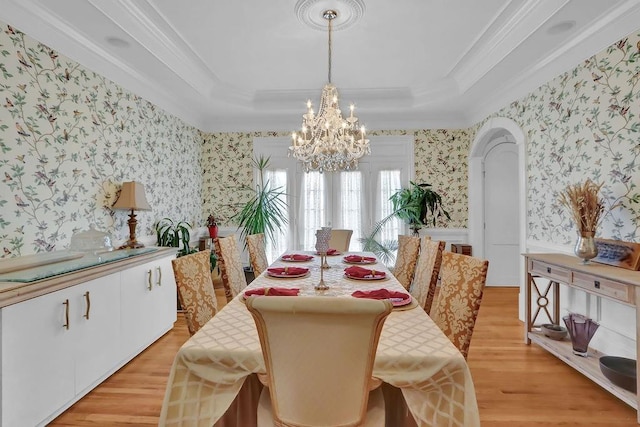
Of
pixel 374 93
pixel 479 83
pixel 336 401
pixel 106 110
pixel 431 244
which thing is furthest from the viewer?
pixel 374 93

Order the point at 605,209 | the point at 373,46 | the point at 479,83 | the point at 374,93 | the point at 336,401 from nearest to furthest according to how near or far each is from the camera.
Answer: the point at 336,401 → the point at 605,209 → the point at 373,46 → the point at 479,83 → the point at 374,93

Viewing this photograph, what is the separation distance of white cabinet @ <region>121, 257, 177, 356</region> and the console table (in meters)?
3.28

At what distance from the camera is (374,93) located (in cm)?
462

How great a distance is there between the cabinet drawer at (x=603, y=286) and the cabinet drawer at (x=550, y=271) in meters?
0.09

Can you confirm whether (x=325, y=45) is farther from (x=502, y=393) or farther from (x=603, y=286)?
(x=502, y=393)

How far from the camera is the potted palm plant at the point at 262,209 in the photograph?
4.85 metres

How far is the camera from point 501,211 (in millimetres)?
5078

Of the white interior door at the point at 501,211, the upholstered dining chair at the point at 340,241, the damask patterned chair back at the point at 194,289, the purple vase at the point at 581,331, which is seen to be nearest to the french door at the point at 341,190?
the white interior door at the point at 501,211

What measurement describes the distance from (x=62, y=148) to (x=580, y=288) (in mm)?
3972

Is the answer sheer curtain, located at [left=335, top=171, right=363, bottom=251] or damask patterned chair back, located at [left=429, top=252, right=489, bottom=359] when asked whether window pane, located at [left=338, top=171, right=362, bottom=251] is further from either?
damask patterned chair back, located at [left=429, top=252, right=489, bottom=359]

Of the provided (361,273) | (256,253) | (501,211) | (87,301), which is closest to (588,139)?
(361,273)

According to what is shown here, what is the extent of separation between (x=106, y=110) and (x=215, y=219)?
97.8 inches

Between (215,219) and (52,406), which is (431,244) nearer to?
(52,406)

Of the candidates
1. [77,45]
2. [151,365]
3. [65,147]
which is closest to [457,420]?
[151,365]
